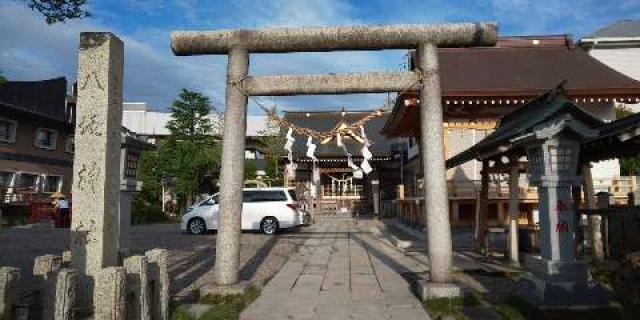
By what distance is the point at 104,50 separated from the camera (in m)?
5.88

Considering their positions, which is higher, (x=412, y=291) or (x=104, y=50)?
(x=104, y=50)

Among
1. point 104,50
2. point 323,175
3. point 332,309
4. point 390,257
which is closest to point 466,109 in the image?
point 390,257

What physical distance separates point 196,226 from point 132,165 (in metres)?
9.76

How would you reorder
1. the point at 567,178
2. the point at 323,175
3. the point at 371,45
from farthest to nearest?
the point at 323,175, the point at 371,45, the point at 567,178

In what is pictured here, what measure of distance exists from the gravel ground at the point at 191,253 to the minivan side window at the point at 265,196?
139cm

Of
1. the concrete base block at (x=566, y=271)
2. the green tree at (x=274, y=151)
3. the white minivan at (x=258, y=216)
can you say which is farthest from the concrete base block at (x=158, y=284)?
the green tree at (x=274, y=151)

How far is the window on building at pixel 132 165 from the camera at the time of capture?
9.57 meters

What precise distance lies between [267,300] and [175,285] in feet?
6.53

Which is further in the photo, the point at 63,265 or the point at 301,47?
the point at 301,47

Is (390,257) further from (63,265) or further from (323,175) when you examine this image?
(323,175)

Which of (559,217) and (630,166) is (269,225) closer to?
(559,217)

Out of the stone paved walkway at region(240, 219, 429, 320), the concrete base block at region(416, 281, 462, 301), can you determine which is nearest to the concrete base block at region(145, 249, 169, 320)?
the stone paved walkway at region(240, 219, 429, 320)

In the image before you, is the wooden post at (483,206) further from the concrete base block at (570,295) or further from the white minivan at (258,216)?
the white minivan at (258,216)

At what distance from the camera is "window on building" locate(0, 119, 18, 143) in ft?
87.6
